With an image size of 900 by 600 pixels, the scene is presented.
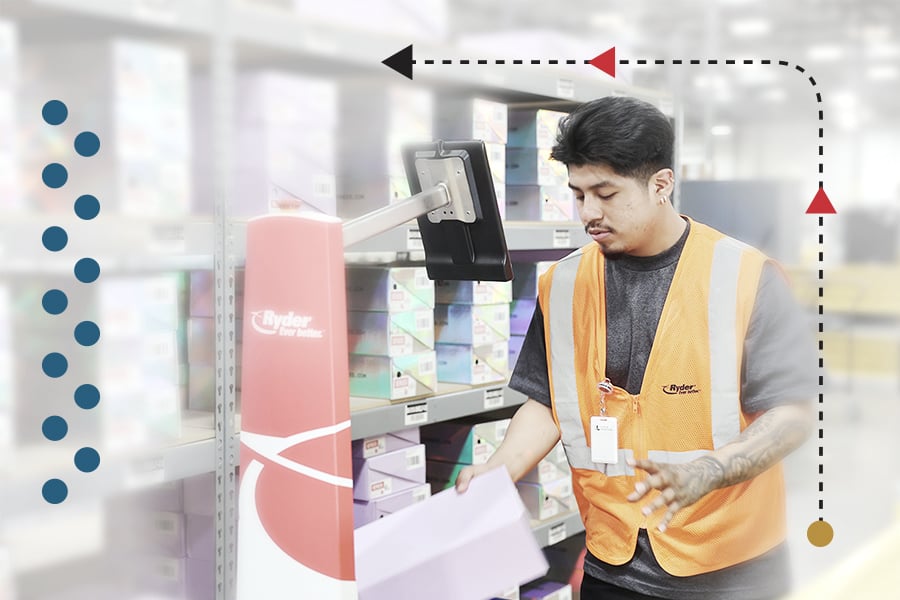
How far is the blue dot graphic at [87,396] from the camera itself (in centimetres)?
157

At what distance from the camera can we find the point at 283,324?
1283mm

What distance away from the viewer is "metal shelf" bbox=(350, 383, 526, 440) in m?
2.18

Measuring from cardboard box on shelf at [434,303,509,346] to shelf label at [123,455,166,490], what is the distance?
1055 millimetres

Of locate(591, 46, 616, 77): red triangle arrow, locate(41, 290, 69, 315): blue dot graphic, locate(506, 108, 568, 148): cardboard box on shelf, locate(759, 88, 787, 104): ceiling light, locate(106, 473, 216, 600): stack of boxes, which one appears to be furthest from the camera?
locate(759, 88, 787, 104): ceiling light

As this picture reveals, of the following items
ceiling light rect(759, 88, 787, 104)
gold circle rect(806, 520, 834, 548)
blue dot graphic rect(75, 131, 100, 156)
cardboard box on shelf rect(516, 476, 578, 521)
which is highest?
ceiling light rect(759, 88, 787, 104)

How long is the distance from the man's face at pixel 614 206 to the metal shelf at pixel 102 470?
2.74ft

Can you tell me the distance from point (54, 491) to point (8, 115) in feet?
1.96

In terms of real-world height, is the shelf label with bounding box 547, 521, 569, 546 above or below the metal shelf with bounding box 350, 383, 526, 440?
below

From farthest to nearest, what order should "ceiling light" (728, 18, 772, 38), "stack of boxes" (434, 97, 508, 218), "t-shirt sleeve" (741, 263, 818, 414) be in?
"ceiling light" (728, 18, 772, 38) < "stack of boxes" (434, 97, 508, 218) < "t-shirt sleeve" (741, 263, 818, 414)

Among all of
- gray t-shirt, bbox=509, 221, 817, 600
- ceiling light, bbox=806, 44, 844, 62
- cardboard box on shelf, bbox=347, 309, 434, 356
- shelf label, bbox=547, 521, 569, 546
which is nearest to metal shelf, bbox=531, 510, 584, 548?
shelf label, bbox=547, 521, 569, 546

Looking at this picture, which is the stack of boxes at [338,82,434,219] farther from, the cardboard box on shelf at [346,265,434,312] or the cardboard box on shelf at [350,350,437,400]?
the cardboard box on shelf at [350,350,437,400]

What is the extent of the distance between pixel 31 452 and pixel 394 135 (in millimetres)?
1115

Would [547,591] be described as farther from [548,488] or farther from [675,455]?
[675,455]

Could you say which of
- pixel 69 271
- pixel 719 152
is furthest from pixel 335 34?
pixel 719 152
